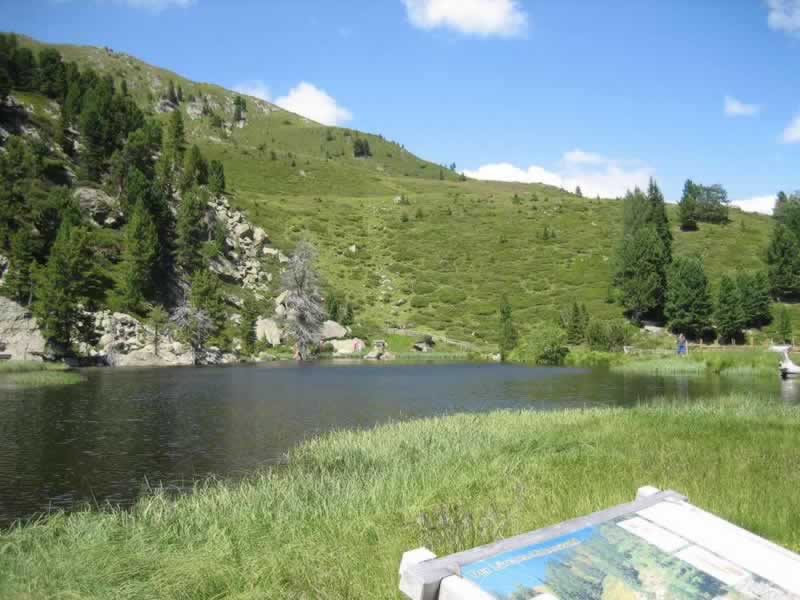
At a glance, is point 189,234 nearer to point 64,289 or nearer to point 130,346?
point 130,346

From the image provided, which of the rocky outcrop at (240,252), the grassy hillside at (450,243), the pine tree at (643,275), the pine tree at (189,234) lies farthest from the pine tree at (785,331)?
the pine tree at (189,234)

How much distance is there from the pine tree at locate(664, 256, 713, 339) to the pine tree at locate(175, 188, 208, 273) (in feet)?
191

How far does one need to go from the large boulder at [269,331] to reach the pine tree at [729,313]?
52.0m

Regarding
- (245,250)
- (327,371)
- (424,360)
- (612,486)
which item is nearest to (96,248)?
(245,250)

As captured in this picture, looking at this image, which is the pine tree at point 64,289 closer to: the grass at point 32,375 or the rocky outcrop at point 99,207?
the grass at point 32,375

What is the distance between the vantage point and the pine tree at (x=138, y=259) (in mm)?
57656

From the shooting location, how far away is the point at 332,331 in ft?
246

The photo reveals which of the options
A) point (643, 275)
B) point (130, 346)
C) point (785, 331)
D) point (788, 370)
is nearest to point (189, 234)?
point (130, 346)

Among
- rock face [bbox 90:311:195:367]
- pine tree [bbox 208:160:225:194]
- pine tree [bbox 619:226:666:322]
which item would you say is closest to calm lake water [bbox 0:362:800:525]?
rock face [bbox 90:311:195:367]

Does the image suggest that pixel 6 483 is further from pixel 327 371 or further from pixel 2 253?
pixel 2 253

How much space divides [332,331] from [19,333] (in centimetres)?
3559

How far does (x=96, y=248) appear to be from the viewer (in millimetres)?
61688

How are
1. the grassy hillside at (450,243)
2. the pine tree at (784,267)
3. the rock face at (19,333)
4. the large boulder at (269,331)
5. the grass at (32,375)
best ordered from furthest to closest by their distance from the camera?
the grassy hillside at (450,243), the pine tree at (784,267), the large boulder at (269,331), the rock face at (19,333), the grass at (32,375)

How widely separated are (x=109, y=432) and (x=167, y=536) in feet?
46.6
